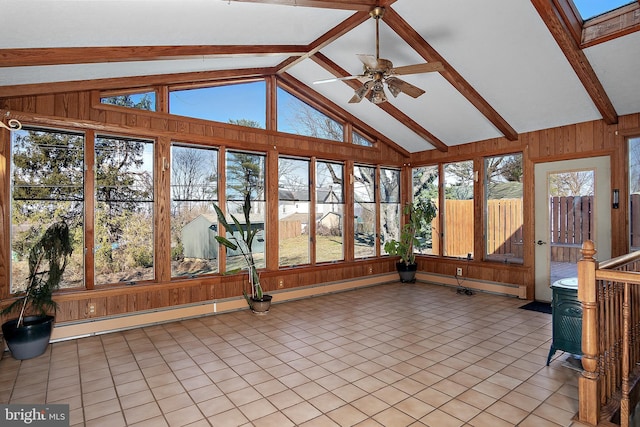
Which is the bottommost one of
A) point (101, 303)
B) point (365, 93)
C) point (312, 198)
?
point (101, 303)

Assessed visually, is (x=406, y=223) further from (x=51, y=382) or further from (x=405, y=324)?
(x=51, y=382)

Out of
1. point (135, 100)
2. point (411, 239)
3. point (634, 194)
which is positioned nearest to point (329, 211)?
point (411, 239)

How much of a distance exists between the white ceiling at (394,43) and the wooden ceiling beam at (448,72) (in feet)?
0.23

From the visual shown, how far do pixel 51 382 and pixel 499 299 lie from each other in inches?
243

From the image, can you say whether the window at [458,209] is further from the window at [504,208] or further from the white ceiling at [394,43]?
the white ceiling at [394,43]

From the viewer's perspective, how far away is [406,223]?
7.82 meters

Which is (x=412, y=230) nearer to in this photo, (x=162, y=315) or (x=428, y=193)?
(x=428, y=193)

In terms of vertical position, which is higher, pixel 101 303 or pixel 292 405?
pixel 101 303

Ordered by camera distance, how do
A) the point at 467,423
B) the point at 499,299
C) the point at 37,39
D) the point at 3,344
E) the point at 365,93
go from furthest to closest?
1. the point at 499,299
2. the point at 365,93
3. the point at 3,344
4. the point at 37,39
5. the point at 467,423

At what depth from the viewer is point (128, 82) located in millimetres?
4367

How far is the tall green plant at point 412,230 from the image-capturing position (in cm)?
712

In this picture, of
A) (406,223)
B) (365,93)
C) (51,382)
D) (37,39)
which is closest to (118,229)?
(51,382)

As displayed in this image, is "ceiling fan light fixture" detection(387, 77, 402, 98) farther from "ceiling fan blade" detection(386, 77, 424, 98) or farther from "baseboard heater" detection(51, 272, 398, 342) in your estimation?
"baseboard heater" detection(51, 272, 398, 342)

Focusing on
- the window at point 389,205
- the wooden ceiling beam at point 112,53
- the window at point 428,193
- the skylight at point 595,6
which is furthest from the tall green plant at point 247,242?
the skylight at point 595,6
